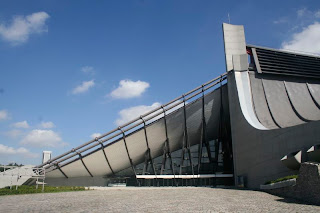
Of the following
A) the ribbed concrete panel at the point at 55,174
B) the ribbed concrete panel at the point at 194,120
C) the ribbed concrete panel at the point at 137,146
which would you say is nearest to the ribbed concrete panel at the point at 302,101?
the ribbed concrete panel at the point at 194,120

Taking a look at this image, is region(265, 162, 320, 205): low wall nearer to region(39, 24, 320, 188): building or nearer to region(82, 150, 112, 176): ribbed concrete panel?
region(39, 24, 320, 188): building

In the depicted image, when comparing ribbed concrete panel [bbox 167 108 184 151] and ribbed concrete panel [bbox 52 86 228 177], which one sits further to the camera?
ribbed concrete panel [bbox 167 108 184 151]

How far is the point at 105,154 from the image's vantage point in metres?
28.4

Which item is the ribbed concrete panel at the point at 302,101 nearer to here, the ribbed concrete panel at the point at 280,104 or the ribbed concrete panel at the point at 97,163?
the ribbed concrete panel at the point at 280,104

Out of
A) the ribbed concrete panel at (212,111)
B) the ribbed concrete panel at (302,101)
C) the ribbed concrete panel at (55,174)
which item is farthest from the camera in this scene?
the ribbed concrete panel at (212,111)

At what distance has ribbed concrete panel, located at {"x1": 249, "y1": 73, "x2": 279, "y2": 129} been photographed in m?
25.0

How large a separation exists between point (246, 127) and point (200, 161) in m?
8.99

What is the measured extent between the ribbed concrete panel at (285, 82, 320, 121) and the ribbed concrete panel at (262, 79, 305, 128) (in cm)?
67

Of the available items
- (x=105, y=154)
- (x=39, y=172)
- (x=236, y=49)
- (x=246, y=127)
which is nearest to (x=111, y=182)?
(x=105, y=154)

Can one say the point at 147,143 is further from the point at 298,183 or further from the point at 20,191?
Answer: the point at 298,183

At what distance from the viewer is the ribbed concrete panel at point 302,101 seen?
27269 millimetres

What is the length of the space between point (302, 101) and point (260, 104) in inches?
222

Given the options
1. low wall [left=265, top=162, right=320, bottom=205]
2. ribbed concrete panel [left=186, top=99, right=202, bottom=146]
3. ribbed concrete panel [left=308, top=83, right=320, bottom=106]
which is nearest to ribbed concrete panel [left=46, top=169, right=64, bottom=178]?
ribbed concrete panel [left=186, top=99, right=202, bottom=146]

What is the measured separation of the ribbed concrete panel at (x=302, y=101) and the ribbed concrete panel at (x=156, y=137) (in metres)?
13.5
